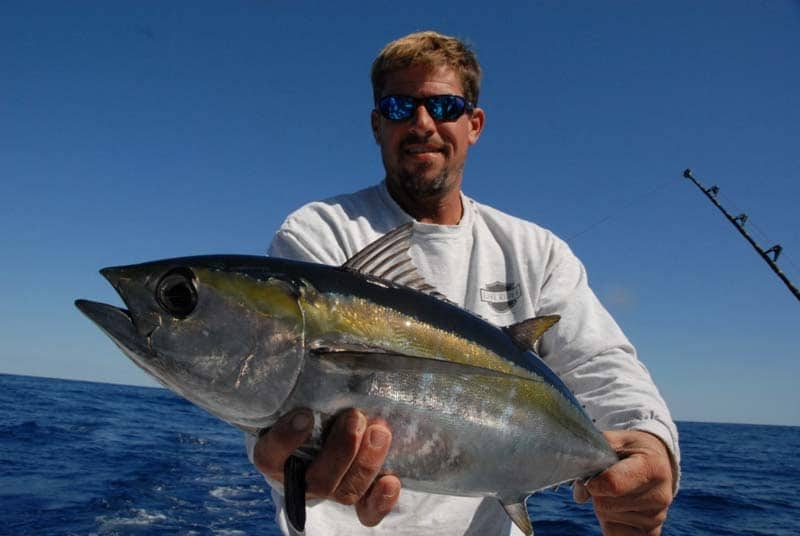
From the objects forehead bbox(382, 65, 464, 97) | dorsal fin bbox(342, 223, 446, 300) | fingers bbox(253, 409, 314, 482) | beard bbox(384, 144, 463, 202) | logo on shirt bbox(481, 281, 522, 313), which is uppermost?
forehead bbox(382, 65, 464, 97)

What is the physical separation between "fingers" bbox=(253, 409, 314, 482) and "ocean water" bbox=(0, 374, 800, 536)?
8.64m

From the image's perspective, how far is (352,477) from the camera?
7.32 ft

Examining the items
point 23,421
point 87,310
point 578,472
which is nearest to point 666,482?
point 578,472

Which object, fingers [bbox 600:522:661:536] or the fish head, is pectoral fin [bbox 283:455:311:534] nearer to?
the fish head

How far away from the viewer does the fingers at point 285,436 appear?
6.66 ft

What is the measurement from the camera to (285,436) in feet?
6.73

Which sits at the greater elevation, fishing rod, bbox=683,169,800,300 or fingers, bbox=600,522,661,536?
fishing rod, bbox=683,169,800,300

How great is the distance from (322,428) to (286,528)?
1.32m

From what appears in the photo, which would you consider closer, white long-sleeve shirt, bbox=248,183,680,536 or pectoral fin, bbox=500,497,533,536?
pectoral fin, bbox=500,497,533,536

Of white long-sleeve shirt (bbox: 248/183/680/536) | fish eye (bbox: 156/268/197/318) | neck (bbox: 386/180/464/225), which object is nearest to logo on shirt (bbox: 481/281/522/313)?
white long-sleeve shirt (bbox: 248/183/680/536)

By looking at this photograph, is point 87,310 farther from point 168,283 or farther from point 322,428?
point 322,428

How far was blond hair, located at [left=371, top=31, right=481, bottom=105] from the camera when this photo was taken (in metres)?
3.98

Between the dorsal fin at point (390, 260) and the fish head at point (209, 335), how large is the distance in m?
0.44

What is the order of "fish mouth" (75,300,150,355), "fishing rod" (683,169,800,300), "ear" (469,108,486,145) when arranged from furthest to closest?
"fishing rod" (683,169,800,300) < "ear" (469,108,486,145) < "fish mouth" (75,300,150,355)
